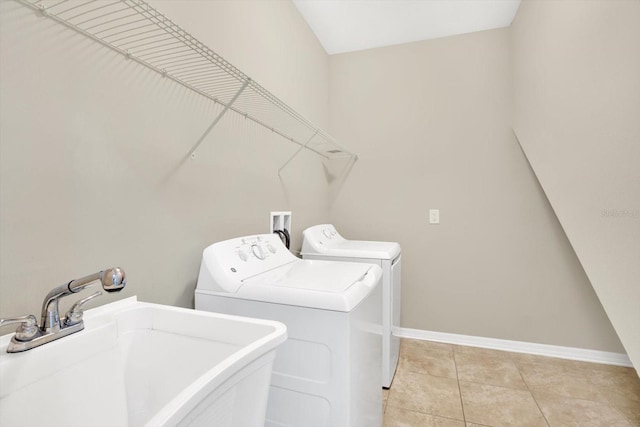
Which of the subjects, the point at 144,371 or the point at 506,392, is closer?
the point at 144,371

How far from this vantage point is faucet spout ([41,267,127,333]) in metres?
0.62

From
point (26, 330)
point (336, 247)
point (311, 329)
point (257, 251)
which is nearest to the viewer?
point (26, 330)

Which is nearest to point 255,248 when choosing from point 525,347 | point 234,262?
point 234,262

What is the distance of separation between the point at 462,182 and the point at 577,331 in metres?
1.37

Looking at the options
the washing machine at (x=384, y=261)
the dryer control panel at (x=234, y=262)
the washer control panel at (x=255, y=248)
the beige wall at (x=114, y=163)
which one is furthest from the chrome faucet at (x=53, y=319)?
the washing machine at (x=384, y=261)

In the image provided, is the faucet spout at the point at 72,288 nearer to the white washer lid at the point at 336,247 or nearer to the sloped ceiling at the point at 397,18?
→ the white washer lid at the point at 336,247

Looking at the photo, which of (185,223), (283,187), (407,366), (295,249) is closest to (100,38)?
(185,223)

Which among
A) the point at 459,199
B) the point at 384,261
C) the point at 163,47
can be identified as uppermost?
the point at 163,47

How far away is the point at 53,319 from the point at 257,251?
0.85m

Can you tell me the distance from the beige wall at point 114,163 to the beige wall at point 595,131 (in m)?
1.62

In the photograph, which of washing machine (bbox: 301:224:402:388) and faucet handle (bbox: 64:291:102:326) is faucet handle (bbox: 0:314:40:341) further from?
washing machine (bbox: 301:224:402:388)

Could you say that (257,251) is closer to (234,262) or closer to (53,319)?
(234,262)

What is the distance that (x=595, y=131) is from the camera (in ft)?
4.61

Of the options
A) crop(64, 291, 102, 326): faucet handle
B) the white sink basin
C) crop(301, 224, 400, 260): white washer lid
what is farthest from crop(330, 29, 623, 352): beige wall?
crop(64, 291, 102, 326): faucet handle
